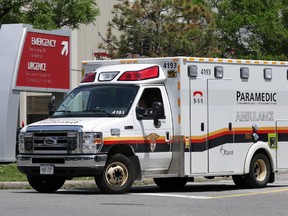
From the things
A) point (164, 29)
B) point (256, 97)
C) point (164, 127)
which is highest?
point (164, 29)

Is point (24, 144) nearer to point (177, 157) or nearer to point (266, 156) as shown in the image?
point (177, 157)

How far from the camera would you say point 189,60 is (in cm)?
1934

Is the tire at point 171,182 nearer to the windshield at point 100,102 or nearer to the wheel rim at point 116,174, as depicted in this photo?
the wheel rim at point 116,174

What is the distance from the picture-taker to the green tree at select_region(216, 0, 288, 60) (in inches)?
1708

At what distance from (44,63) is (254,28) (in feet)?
54.2

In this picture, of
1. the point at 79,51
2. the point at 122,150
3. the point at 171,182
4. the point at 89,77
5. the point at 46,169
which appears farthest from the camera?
the point at 79,51

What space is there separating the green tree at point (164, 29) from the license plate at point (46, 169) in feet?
70.2

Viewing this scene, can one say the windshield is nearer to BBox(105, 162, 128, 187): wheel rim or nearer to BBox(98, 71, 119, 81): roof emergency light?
BBox(98, 71, 119, 81): roof emergency light

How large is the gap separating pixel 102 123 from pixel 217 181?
6919mm

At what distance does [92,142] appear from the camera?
17719 mm

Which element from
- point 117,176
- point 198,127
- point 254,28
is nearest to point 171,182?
point 198,127

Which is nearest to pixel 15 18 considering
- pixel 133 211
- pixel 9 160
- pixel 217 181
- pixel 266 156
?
pixel 9 160

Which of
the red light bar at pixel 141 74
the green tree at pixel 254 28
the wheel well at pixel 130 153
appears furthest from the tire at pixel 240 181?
the green tree at pixel 254 28

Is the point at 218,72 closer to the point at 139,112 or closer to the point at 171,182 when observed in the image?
the point at 139,112
